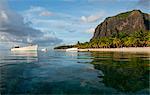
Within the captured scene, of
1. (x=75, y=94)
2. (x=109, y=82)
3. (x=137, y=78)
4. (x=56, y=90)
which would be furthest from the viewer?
(x=137, y=78)

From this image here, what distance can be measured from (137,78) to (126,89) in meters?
7.05

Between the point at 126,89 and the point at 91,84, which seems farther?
the point at 91,84

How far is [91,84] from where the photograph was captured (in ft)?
94.9

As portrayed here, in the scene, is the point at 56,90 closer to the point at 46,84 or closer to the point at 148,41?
the point at 46,84

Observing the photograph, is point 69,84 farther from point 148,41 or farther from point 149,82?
point 148,41

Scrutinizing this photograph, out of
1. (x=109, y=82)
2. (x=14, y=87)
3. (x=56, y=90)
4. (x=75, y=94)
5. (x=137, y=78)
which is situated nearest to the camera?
(x=75, y=94)

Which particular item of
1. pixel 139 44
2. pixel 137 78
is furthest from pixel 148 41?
pixel 137 78

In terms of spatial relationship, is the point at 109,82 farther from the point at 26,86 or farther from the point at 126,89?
the point at 26,86

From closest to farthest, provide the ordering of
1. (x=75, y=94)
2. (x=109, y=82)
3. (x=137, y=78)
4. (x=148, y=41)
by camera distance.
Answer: (x=75, y=94) → (x=109, y=82) → (x=137, y=78) → (x=148, y=41)

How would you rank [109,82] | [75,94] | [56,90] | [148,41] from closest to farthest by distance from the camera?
[75,94]
[56,90]
[109,82]
[148,41]

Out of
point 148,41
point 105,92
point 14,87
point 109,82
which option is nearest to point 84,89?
point 105,92

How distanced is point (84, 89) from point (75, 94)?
2611 mm

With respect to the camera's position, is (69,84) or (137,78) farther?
(137,78)

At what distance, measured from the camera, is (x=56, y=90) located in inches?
1009
